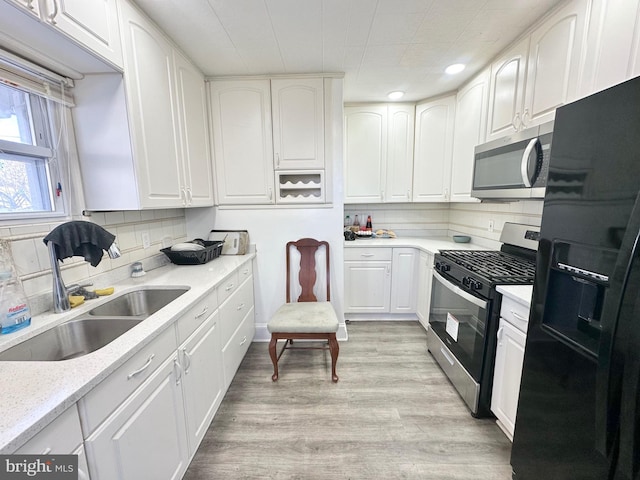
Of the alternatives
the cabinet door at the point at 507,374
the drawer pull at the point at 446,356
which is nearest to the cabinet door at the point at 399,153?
the drawer pull at the point at 446,356

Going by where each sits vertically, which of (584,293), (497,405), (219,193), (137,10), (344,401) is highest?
(137,10)

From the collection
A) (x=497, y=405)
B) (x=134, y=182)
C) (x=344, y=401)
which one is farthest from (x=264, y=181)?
(x=497, y=405)

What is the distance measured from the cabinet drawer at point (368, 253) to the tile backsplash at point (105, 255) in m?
1.66

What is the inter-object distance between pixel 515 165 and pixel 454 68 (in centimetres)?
107

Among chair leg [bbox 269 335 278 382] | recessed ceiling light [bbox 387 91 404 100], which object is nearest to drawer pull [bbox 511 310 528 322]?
chair leg [bbox 269 335 278 382]

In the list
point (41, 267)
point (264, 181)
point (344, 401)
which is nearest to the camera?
point (41, 267)

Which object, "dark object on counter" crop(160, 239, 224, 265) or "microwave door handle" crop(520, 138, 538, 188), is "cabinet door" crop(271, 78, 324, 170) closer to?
"dark object on counter" crop(160, 239, 224, 265)

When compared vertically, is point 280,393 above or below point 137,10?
below

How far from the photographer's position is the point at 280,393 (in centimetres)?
188

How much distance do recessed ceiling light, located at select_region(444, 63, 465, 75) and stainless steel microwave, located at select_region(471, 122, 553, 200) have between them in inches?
27.5

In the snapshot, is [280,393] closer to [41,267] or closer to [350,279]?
[350,279]

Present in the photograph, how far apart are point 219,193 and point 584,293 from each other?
2.44 meters

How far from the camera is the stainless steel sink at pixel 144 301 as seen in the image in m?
1.41

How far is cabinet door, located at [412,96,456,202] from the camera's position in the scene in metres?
2.66
